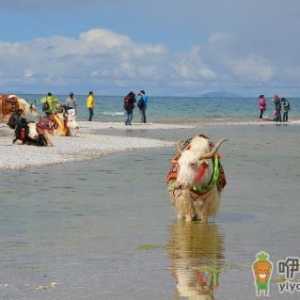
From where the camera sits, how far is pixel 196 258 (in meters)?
9.42

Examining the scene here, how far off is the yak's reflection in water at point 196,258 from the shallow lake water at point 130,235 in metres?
0.01

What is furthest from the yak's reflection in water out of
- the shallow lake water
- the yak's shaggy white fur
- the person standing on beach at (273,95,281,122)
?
the person standing on beach at (273,95,281,122)

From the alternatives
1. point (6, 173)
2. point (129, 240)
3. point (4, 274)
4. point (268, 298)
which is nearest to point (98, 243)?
point (129, 240)

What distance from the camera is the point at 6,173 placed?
17.9 metres

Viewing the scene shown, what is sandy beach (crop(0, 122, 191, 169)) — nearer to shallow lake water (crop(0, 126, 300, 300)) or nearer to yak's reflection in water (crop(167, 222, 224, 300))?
shallow lake water (crop(0, 126, 300, 300))

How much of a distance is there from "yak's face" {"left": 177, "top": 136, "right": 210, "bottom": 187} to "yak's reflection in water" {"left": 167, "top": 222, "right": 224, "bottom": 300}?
1.93ft

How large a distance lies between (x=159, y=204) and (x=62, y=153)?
955cm

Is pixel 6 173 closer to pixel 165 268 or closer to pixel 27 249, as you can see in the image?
pixel 27 249

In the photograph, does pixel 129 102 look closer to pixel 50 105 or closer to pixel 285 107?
pixel 50 105

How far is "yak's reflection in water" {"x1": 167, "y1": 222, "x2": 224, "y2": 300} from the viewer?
788 cm

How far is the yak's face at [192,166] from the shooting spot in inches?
448

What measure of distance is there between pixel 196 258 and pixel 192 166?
2168 millimetres

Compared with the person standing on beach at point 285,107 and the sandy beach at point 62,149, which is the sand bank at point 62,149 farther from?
the person standing on beach at point 285,107

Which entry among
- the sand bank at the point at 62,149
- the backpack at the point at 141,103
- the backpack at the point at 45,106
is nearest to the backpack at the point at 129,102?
the backpack at the point at 141,103
